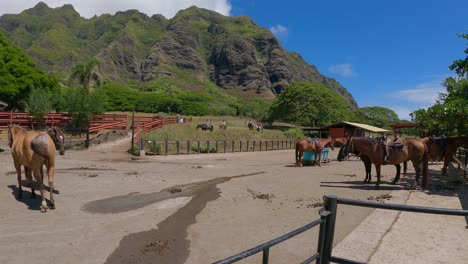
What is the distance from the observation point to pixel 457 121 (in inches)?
523

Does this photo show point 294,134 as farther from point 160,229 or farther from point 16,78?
point 160,229

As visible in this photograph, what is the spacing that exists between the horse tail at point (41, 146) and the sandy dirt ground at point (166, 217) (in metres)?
1.55

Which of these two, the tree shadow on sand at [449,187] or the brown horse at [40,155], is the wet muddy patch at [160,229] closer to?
the brown horse at [40,155]

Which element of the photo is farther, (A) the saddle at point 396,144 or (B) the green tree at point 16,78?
(B) the green tree at point 16,78

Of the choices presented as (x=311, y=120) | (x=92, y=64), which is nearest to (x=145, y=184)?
(x=92, y=64)

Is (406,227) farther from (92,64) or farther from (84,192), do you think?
(92,64)

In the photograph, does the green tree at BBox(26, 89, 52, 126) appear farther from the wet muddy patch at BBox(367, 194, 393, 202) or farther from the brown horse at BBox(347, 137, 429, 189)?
the wet muddy patch at BBox(367, 194, 393, 202)

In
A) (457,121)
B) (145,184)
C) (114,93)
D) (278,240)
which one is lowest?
(145,184)

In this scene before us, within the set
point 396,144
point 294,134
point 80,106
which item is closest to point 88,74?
point 80,106

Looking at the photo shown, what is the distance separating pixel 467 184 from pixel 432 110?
344cm

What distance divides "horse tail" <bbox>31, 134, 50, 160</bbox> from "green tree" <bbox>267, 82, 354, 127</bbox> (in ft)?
204

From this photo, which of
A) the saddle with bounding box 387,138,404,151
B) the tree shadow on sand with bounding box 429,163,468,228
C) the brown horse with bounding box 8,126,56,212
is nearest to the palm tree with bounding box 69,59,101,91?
the brown horse with bounding box 8,126,56,212

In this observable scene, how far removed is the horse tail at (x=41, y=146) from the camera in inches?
352

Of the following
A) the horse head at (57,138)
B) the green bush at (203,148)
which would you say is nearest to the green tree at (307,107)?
the green bush at (203,148)
